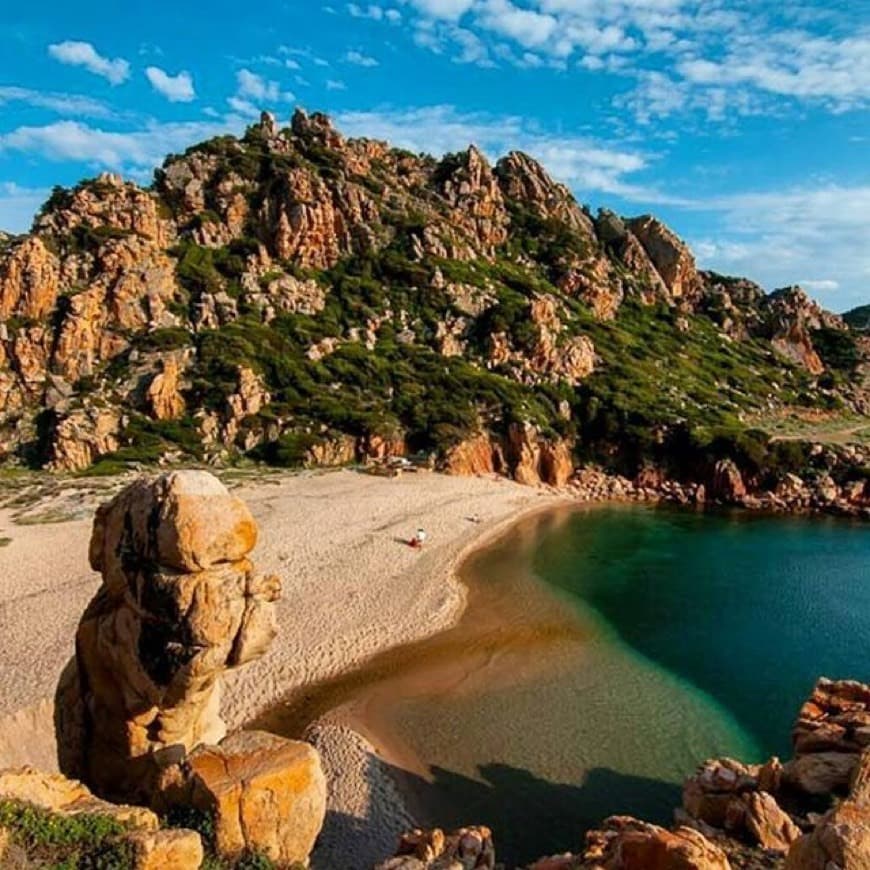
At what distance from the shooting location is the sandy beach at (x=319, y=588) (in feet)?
52.7

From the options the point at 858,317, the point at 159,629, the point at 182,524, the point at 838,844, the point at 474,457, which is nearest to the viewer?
the point at 838,844

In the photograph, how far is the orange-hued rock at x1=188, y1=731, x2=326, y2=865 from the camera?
8.36 meters

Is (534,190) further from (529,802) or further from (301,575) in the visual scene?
(529,802)

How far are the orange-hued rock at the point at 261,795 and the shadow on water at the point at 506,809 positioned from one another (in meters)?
5.13

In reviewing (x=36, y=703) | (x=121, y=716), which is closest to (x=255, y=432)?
(x=36, y=703)

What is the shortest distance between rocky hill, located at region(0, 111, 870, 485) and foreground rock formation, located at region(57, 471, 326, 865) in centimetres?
3820

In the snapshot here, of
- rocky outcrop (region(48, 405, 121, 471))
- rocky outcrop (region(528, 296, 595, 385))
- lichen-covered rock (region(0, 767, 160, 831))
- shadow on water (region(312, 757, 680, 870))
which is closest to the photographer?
lichen-covered rock (region(0, 767, 160, 831))

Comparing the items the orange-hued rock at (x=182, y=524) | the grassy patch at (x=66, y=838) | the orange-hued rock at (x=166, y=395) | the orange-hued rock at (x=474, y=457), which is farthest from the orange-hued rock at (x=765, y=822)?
the orange-hued rock at (x=166, y=395)

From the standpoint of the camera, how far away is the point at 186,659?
866 centimetres

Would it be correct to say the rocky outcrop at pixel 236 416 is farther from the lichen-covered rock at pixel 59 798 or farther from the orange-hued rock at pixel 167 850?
the orange-hued rock at pixel 167 850

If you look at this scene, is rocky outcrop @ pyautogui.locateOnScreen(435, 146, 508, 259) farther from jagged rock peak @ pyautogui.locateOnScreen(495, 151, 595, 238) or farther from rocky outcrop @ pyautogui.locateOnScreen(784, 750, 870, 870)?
rocky outcrop @ pyautogui.locateOnScreen(784, 750, 870, 870)

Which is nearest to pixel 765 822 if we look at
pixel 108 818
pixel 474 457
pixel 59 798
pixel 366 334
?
pixel 108 818

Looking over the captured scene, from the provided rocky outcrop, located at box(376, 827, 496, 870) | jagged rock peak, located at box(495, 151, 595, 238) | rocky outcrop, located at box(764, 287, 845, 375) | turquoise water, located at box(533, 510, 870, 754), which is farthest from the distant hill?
rocky outcrop, located at box(376, 827, 496, 870)

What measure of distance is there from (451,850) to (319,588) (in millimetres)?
16029
